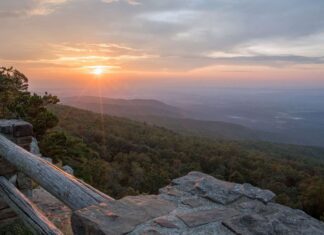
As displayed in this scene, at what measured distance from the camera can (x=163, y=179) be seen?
57.1 feet

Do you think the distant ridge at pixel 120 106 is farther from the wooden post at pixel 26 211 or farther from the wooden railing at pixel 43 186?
the wooden railing at pixel 43 186

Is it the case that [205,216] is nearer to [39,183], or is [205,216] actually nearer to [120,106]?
[39,183]

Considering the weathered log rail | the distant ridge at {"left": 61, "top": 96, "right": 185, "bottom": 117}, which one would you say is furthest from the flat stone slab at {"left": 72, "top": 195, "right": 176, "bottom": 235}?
the distant ridge at {"left": 61, "top": 96, "right": 185, "bottom": 117}

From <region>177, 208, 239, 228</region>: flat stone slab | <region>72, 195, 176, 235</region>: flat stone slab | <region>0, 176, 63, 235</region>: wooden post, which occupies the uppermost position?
<region>72, 195, 176, 235</region>: flat stone slab

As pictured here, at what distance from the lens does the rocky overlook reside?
1.57 m

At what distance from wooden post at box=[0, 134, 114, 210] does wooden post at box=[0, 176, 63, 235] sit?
0.41 meters

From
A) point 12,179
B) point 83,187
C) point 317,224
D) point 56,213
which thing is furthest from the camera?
point 56,213

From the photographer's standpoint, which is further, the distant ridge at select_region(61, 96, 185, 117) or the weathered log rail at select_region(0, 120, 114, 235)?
the distant ridge at select_region(61, 96, 185, 117)

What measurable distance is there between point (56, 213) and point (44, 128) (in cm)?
476

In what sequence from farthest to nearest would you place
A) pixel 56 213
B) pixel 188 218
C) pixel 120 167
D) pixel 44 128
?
pixel 120 167
pixel 44 128
pixel 56 213
pixel 188 218

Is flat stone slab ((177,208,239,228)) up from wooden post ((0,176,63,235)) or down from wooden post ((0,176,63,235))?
up

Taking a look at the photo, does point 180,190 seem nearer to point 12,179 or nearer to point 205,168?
point 12,179

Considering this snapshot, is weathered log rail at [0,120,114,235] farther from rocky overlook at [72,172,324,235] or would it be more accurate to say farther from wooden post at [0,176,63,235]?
rocky overlook at [72,172,324,235]

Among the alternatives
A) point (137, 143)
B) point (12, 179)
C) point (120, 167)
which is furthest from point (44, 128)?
point (137, 143)
